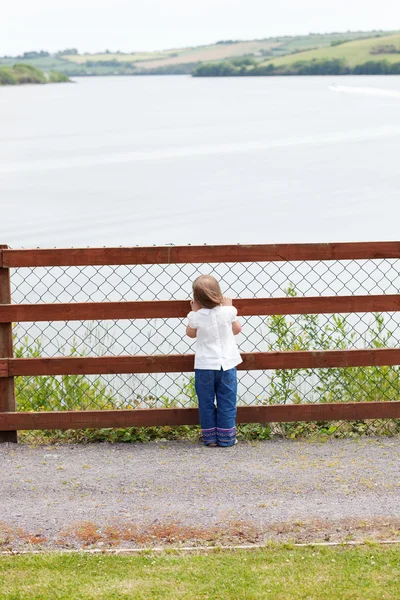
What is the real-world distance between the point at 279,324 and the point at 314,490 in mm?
1938

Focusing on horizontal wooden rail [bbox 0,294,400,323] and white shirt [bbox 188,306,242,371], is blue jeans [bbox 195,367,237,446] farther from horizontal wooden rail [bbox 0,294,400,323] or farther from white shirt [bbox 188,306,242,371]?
horizontal wooden rail [bbox 0,294,400,323]

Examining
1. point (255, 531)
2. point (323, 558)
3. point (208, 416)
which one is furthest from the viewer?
point (208, 416)

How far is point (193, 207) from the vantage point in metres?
35.4

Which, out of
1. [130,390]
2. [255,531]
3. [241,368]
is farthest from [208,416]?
[130,390]

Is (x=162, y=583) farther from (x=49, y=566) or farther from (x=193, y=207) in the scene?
(x=193, y=207)

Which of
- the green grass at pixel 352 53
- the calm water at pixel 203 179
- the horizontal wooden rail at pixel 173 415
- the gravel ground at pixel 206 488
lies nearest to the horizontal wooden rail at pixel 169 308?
the horizontal wooden rail at pixel 173 415

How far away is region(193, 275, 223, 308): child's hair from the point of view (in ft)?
21.5

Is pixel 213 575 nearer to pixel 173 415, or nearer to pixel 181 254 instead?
pixel 173 415

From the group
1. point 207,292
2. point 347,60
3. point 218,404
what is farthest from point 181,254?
point 347,60

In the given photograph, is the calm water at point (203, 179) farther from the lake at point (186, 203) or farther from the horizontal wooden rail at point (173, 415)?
the horizontal wooden rail at point (173, 415)

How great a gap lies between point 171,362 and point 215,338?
45 centimetres

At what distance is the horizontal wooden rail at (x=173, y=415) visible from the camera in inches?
275

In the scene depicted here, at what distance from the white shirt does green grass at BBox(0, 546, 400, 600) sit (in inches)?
77.7

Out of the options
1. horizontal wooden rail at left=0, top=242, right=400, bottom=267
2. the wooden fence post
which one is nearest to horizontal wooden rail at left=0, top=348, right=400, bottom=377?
the wooden fence post
